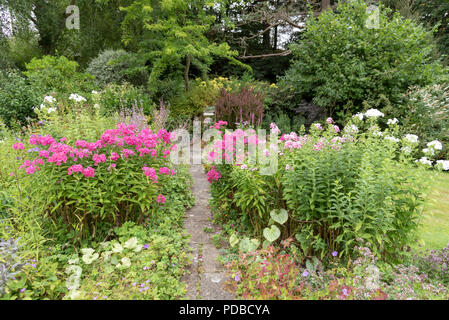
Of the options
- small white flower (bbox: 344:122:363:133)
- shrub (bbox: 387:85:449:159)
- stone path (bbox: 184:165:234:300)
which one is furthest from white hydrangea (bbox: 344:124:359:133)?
shrub (bbox: 387:85:449:159)

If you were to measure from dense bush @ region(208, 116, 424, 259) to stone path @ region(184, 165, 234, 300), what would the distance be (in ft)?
1.64

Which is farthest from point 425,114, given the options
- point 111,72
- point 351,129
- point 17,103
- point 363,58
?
point 111,72

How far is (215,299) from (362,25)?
7.03 meters

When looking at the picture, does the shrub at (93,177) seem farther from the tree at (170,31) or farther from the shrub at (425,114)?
the shrub at (425,114)

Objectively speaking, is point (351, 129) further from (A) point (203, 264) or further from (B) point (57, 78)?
(B) point (57, 78)

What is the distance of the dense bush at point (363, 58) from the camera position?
6.16 m

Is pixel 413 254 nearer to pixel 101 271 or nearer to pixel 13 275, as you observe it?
pixel 101 271

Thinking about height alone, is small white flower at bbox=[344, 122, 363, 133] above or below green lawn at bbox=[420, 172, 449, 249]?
above

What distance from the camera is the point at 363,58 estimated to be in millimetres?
6387

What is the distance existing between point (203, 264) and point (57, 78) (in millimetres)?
7290

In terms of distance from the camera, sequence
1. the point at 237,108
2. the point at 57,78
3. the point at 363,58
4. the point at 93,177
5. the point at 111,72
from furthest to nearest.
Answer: the point at 111,72
the point at 57,78
the point at 363,58
the point at 237,108
the point at 93,177

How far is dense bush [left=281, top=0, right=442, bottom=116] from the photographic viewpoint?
616 centimetres

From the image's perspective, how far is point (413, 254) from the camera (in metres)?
2.48

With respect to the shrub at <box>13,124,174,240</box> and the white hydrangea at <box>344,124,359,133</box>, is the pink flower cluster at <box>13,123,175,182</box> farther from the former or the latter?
the white hydrangea at <box>344,124,359,133</box>
